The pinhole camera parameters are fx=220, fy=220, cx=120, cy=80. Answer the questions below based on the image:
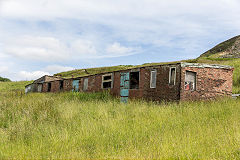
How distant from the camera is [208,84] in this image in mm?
14570

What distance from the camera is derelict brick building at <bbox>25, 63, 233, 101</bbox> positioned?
543 inches

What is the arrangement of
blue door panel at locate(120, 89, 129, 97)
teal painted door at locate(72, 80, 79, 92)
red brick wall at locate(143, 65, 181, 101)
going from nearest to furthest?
red brick wall at locate(143, 65, 181, 101), blue door panel at locate(120, 89, 129, 97), teal painted door at locate(72, 80, 79, 92)

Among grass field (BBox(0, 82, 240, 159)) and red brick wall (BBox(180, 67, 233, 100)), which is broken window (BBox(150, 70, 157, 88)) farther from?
grass field (BBox(0, 82, 240, 159))

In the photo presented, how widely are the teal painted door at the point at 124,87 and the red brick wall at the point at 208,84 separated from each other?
4591 mm

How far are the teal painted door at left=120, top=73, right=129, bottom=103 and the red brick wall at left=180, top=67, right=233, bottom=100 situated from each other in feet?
15.1

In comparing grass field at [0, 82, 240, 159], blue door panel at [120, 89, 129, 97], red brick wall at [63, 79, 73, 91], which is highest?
red brick wall at [63, 79, 73, 91]

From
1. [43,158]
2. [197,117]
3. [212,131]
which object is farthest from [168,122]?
[43,158]

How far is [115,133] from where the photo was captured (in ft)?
23.9

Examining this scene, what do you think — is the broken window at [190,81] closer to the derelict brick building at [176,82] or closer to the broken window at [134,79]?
the derelict brick building at [176,82]

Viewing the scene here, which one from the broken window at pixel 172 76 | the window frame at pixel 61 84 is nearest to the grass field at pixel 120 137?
the broken window at pixel 172 76

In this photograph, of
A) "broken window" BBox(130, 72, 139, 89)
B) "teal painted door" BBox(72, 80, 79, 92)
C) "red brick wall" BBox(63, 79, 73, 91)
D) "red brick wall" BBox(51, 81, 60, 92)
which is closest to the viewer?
"broken window" BBox(130, 72, 139, 89)

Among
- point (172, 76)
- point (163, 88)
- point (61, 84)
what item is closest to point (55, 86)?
point (61, 84)

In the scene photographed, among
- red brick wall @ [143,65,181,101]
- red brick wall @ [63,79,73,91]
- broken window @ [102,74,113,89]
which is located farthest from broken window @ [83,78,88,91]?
red brick wall @ [143,65,181,101]

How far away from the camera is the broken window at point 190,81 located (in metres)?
13.9
